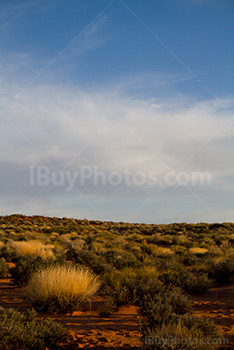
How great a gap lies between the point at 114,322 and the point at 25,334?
2072 mm

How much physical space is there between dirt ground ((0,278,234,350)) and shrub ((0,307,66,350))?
0.20 m

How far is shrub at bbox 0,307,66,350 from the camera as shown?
387 centimetres

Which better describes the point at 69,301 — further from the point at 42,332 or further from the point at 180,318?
the point at 180,318

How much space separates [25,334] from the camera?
398 centimetres

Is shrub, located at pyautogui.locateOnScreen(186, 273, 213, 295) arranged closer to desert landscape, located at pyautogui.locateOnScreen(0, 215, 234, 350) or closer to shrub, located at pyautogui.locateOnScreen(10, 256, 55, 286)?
desert landscape, located at pyautogui.locateOnScreen(0, 215, 234, 350)

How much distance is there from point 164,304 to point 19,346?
275 cm

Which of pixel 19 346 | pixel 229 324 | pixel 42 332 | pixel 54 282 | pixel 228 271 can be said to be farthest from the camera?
pixel 228 271

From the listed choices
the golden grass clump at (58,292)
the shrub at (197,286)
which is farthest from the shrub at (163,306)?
the shrub at (197,286)

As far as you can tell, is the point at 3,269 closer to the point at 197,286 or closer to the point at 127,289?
the point at 127,289

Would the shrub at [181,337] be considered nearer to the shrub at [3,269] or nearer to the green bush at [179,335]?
the green bush at [179,335]

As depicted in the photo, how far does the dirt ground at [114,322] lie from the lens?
4375 mm

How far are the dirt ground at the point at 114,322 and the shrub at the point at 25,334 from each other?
204mm

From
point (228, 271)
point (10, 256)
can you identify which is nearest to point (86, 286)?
point (228, 271)

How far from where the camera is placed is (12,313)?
4641mm
